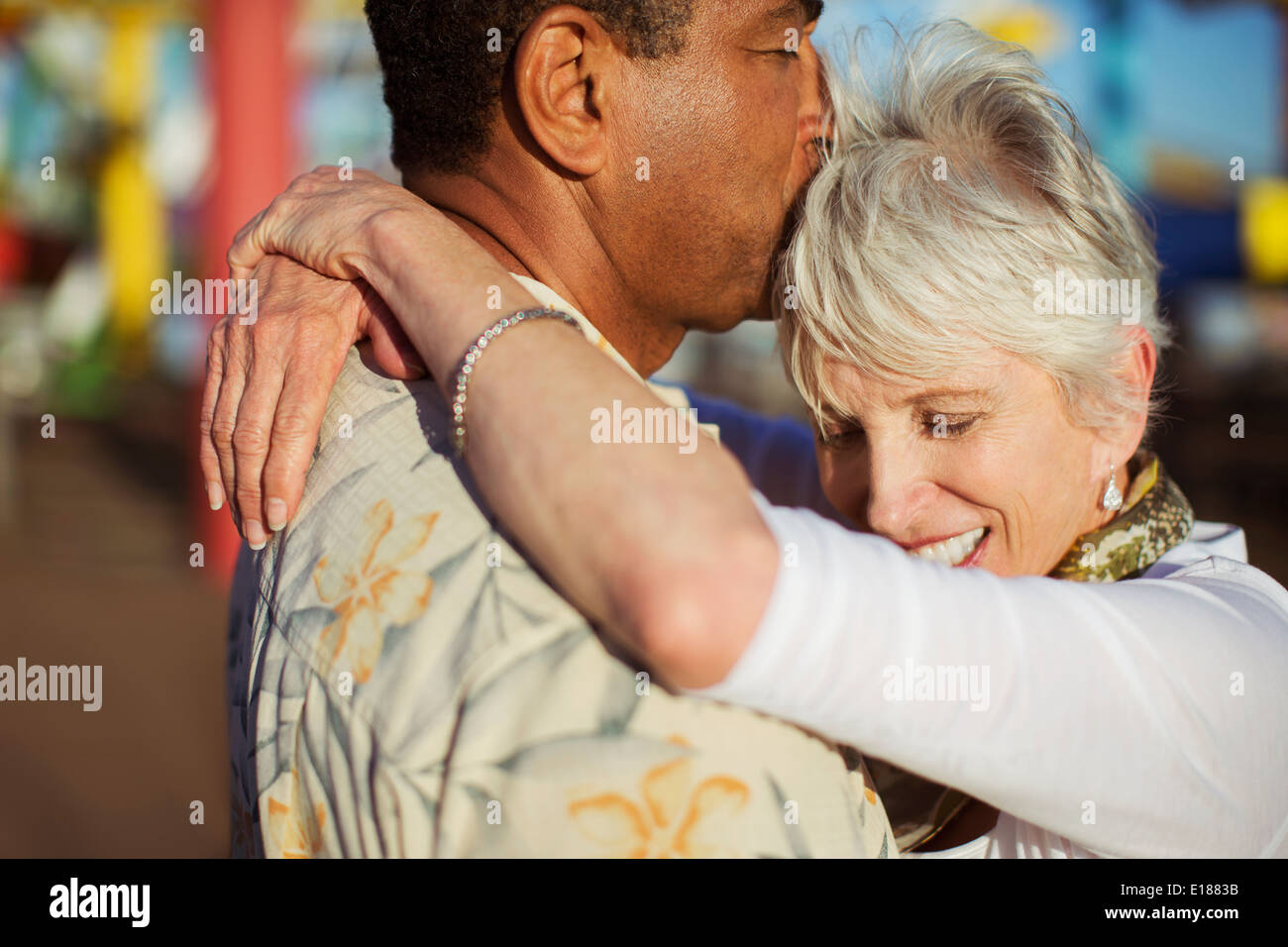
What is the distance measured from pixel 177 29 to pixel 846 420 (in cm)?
1376

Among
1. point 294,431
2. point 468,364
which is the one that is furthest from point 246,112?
point 468,364

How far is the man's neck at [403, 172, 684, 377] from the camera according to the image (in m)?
1.50

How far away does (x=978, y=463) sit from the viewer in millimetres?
1650

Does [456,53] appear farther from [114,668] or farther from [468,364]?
[114,668]

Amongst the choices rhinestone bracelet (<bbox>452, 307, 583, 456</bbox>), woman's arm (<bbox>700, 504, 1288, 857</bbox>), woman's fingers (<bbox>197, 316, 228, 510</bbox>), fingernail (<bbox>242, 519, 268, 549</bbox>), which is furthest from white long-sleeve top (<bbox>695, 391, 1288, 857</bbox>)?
woman's fingers (<bbox>197, 316, 228, 510</bbox>)

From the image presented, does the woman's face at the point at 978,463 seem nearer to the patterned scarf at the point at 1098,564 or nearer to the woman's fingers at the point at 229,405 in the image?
the patterned scarf at the point at 1098,564

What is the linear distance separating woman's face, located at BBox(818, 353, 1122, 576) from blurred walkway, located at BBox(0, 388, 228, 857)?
12.1ft

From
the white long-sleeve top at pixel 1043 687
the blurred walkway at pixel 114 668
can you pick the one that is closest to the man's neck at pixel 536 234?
the white long-sleeve top at pixel 1043 687

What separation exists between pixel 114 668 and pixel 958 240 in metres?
5.87

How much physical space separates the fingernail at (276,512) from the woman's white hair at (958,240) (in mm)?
832

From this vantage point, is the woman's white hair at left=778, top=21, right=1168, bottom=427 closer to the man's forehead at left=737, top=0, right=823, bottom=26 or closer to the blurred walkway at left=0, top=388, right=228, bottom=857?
the man's forehead at left=737, top=0, right=823, bottom=26

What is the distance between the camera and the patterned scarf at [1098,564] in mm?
1637

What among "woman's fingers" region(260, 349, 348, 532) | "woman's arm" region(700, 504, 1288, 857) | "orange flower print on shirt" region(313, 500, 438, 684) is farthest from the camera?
"woman's fingers" region(260, 349, 348, 532)
